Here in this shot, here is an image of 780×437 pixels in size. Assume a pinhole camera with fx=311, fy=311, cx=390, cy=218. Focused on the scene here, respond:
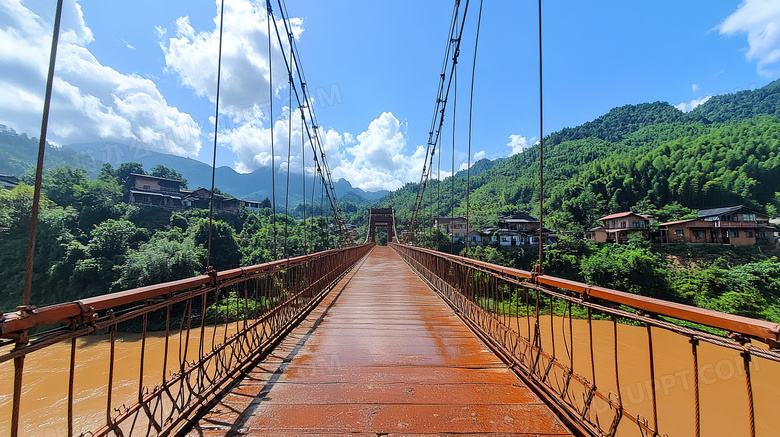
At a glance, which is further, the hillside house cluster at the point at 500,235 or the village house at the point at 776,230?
the hillside house cluster at the point at 500,235

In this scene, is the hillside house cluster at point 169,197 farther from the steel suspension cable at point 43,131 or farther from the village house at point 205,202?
the steel suspension cable at point 43,131

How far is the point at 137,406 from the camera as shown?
51.6 inches

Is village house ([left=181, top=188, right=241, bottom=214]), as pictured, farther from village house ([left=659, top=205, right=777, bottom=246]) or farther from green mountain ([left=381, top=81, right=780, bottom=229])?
village house ([left=659, top=205, right=777, bottom=246])

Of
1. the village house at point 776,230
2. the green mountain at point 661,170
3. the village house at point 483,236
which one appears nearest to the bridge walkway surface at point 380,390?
the green mountain at point 661,170

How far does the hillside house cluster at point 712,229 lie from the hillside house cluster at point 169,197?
147ft

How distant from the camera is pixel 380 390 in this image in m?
1.94

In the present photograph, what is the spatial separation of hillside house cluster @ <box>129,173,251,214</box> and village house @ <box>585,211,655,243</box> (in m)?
43.9

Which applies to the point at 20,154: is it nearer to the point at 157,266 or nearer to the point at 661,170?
the point at 157,266

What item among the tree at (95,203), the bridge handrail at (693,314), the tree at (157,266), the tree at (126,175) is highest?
the tree at (126,175)

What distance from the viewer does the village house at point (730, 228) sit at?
2827 cm

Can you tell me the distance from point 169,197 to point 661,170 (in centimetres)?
6469

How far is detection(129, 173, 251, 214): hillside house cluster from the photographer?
110ft

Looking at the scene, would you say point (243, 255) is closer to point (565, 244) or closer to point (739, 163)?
point (565, 244)

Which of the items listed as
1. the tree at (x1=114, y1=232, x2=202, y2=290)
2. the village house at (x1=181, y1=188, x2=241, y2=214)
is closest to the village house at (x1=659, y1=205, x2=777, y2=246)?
the tree at (x1=114, y1=232, x2=202, y2=290)
